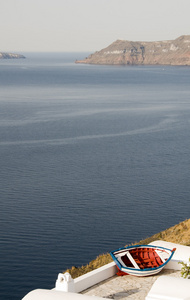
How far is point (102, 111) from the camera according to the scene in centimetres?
12594

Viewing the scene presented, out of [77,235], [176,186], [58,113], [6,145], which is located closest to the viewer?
[77,235]

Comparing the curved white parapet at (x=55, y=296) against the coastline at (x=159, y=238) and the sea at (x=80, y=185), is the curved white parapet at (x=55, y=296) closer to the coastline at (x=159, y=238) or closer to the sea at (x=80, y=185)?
the coastline at (x=159, y=238)

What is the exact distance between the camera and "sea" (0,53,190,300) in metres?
42.7

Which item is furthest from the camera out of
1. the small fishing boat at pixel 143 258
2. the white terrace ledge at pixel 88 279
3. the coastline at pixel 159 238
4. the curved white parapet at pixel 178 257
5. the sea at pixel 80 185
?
the sea at pixel 80 185

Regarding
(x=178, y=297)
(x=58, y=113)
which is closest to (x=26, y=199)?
(x=178, y=297)

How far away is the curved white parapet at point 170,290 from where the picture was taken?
18625 millimetres

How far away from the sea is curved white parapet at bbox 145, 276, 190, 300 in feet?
57.7

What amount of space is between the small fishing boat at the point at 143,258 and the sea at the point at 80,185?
1211 centimetres

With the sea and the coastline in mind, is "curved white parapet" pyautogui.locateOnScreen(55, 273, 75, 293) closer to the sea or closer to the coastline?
the coastline

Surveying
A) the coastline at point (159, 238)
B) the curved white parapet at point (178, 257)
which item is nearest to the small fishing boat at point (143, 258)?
the curved white parapet at point (178, 257)

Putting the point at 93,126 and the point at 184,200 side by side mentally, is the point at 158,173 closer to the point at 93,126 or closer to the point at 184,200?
the point at 184,200

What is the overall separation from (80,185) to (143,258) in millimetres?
36508

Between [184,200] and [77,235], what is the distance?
50.4ft

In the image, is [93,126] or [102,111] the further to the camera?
[102,111]
